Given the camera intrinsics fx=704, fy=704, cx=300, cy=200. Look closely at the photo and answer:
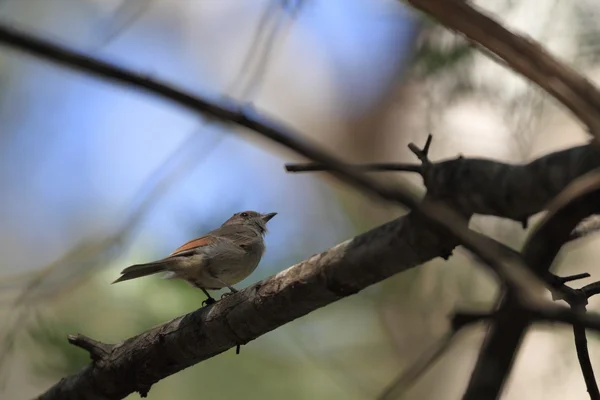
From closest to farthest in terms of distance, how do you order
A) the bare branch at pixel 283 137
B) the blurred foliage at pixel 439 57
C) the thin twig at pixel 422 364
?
the bare branch at pixel 283 137, the thin twig at pixel 422 364, the blurred foliage at pixel 439 57

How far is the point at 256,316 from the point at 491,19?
1.00 meters

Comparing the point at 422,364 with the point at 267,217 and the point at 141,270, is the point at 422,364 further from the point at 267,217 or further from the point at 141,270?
the point at 267,217

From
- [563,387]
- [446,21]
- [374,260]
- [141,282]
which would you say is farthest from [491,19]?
[563,387]

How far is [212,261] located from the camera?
2564 millimetres

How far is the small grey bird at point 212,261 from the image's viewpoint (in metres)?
2.49

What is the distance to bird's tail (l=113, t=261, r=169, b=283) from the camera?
2318mm

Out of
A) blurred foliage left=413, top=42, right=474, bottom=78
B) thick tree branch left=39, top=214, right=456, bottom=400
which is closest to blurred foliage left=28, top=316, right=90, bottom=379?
thick tree branch left=39, top=214, right=456, bottom=400

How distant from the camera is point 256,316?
1603mm

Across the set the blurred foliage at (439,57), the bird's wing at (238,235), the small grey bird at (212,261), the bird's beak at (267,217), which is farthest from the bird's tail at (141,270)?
the blurred foliage at (439,57)

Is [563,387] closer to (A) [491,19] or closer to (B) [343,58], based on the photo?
(B) [343,58]

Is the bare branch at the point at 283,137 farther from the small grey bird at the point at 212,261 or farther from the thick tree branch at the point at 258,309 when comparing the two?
the small grey bird at the point at 212,261

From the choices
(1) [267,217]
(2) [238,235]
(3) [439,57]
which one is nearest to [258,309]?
(2) [238,235]

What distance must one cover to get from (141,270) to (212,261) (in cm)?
29

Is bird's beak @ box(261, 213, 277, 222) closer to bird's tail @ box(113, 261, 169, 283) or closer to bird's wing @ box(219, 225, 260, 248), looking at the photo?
bird's wing @ box(219, 225, 260, 248)
